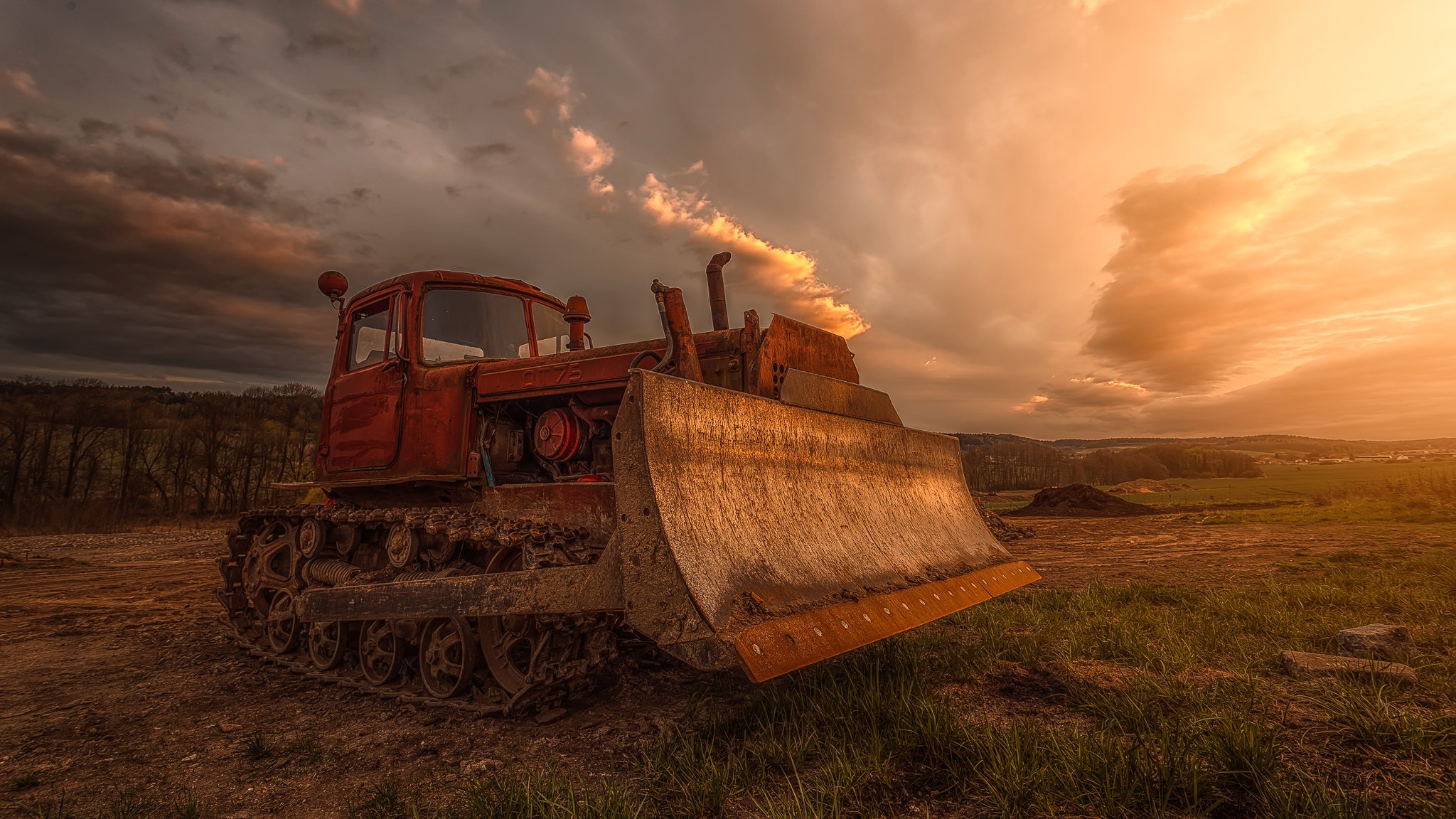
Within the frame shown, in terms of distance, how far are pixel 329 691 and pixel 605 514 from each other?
2.89 metres

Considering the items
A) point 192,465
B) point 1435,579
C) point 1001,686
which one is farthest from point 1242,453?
point 192,465

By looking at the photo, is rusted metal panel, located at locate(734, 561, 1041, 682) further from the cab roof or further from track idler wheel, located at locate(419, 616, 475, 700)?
the cab roof

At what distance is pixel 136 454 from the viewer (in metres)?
34.8

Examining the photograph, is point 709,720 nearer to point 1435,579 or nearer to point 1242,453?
point 1435,579

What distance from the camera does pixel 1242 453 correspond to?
2798 inches

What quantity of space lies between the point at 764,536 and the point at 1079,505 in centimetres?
3097

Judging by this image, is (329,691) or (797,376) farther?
(329,691)

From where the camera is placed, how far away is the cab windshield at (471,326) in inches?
214

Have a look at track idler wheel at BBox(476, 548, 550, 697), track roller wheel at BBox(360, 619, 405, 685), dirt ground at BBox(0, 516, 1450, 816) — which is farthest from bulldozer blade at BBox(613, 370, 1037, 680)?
track roller wheel at BBox(360, 619, 405, 685)

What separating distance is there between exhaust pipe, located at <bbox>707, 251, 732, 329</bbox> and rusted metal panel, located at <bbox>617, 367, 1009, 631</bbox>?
1.20 m

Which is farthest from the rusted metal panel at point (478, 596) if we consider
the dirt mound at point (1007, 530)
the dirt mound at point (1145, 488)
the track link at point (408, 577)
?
the dirt mound at point (1145, 488)

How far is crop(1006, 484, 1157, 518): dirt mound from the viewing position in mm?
27963

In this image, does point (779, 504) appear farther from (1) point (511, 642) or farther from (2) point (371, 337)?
(2) point (371, 337)

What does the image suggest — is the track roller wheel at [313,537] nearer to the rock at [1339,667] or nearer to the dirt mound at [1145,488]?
the rock at [1339,667]
